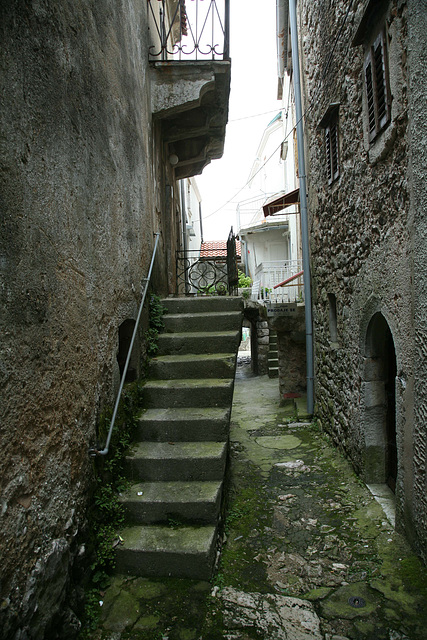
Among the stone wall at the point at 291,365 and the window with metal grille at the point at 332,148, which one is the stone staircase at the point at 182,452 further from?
the stone wall at the point at 291,365

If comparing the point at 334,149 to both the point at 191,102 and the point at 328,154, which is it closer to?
the point at 328,154

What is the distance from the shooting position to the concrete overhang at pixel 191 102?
599 centimetres

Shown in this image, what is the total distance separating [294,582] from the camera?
3314 mm

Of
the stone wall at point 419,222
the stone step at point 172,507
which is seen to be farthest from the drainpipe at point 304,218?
the stone step at point 172,507

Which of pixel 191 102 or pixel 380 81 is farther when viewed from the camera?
pixel 191 102

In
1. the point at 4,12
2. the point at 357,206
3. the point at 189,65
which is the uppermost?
the point at 189,65

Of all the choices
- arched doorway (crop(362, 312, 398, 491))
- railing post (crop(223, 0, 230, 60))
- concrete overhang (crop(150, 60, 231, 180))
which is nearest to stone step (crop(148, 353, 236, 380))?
arched doorway (crop(362, 312, 398, 491))

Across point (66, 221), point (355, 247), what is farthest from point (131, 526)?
point (355, 247)

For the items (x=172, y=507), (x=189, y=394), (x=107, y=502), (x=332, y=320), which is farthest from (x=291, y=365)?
(x=107, y=502)

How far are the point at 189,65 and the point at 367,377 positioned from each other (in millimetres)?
4971

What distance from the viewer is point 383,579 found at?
3.28m

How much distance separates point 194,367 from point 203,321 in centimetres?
84

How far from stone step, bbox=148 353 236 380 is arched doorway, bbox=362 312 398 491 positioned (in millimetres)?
1615

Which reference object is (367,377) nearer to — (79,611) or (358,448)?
→ (358,448)
